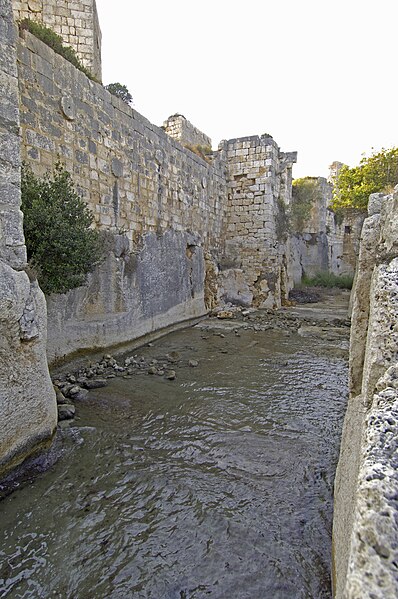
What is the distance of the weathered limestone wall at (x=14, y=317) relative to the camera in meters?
2.74

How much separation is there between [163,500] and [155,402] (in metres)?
1.72

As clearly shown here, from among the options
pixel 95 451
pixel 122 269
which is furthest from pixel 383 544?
pixel 122 269

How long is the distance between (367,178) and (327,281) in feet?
22.4

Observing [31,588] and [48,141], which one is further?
[48,141]

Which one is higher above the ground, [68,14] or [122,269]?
[68,14]

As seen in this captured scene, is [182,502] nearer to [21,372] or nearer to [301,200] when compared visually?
[21,372]

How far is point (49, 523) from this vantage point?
243 cm

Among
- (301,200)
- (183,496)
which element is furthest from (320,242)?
(183,496)

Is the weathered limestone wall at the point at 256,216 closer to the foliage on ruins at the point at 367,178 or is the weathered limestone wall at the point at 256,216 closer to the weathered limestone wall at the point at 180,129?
the weathered limestone wall at the point at 180,129

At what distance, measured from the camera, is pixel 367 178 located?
1172 cm

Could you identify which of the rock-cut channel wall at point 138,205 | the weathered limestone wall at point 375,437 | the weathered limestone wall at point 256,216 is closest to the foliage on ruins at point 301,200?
the weathered limestone wall at point 256,216

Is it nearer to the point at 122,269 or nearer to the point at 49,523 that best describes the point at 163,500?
the point at 49,523

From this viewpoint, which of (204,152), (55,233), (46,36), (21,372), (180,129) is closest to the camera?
(21,372)

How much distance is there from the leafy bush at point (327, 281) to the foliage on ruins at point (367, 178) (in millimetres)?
5609
